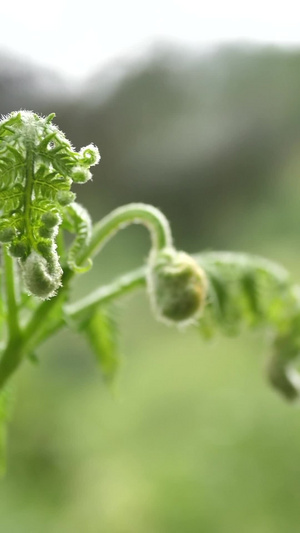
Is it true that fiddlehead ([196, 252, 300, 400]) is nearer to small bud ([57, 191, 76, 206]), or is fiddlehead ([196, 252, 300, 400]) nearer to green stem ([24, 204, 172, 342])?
green stem ([24, 204, 172, 342])

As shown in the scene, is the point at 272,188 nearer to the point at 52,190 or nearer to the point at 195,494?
the point at 195,494

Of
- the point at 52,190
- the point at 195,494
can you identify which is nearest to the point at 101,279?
the point at 195,494

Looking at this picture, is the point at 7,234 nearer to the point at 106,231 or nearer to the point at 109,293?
the point at 106,231

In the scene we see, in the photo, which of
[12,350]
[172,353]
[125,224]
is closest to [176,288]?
[125,224]

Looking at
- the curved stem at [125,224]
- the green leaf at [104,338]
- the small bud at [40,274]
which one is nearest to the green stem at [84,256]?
the curved stem at [125,224]

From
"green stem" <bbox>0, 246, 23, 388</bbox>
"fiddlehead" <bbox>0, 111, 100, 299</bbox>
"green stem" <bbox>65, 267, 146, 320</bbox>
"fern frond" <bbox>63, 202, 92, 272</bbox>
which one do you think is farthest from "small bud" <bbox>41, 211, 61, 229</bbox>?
"green stem" <bbox>65, 267, 146, 320</bbox>

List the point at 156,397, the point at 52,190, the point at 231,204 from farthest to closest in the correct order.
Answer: the point at 231,204 → the point at 156,397 → the point at 52,190
